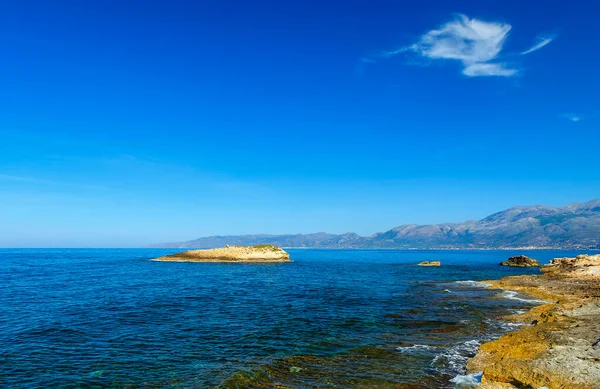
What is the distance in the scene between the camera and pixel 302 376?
16.9 meters

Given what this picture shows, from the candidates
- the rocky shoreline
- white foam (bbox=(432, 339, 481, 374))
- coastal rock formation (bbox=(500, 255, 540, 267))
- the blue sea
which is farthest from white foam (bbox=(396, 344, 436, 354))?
coastal rock formation (bbox=(500, 255, 540, 267))

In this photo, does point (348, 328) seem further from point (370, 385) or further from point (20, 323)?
point (20, 323)

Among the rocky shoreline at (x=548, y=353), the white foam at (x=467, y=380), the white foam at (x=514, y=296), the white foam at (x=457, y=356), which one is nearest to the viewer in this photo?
the rocky shoreline at (x=548, y=353)

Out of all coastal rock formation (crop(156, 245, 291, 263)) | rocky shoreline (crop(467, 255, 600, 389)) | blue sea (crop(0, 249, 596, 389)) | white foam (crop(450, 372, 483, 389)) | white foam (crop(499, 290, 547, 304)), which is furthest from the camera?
coastal rock formation (crop(156, 245, 291, 263))

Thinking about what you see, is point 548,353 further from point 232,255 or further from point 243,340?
point 232,255

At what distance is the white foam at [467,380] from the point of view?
15.1m

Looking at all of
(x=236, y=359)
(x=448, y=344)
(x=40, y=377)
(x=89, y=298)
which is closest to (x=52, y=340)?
(x=40, y=377)

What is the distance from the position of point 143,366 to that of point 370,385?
10975mm

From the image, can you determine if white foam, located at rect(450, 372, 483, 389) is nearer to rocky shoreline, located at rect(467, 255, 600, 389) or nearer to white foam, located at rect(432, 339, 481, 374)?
rocky shoreline, located at rect(467, 255, 600, 389)

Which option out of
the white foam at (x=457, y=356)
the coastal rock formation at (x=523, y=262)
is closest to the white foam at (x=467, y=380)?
the white foam at (x=457, y=356)

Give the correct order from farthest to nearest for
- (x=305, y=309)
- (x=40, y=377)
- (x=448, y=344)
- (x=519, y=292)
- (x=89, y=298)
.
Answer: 1. (x=519, y=292)
2. (x=89, y=298)
3. (x=305, y=309)
4. (x=448, y=344)
5. (x=40, y=377)

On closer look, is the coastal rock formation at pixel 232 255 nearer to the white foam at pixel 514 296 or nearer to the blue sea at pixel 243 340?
the blue sea at pixel 243 340

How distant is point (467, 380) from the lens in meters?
15.7

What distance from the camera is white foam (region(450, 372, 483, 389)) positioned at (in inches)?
594
